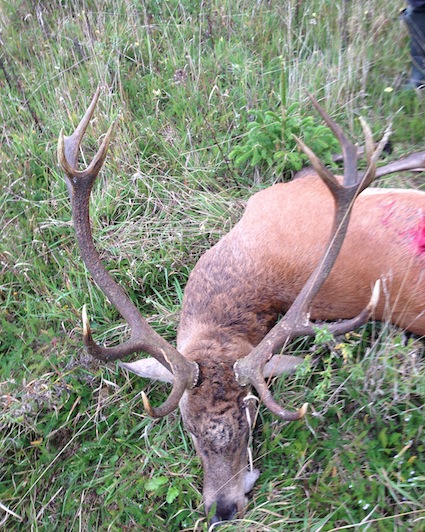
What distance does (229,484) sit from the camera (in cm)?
299

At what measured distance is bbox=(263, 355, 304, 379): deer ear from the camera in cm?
313

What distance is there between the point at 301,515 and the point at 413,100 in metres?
3.09

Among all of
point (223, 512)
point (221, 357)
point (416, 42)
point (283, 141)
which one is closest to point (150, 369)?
point (221, 357)

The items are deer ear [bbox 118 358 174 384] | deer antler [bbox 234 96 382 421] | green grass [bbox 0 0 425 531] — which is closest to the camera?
deer antler [bbox 234 96 382 421]

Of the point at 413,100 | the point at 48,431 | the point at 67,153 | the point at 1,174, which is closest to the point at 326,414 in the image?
the point at 48,431

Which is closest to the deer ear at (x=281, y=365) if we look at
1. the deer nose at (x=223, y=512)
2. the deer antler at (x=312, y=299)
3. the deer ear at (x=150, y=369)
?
the deer antler at (x=312, y=299)

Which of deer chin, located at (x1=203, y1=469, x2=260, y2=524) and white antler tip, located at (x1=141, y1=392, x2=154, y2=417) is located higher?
white antler tip, located at (x1=141, y1=392, x2=154, y2=417)

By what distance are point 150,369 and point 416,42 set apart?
3153 millimetres

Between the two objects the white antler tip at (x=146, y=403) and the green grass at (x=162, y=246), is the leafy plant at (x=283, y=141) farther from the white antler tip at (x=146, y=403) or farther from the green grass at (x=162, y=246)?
the white antler tip at (x=146, y=403)

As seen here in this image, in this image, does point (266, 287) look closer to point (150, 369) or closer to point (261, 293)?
point (261, 293)

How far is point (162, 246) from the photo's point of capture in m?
4.01

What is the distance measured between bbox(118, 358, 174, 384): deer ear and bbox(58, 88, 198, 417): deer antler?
301 mm

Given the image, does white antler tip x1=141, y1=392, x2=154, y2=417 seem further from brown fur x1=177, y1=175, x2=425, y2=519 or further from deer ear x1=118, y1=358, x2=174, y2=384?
deer ear x1=118, y1=358, x2=174, y2=384

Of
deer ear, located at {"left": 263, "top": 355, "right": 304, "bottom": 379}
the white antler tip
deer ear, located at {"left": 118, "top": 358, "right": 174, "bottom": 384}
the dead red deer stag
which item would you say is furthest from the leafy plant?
the white antler tip
